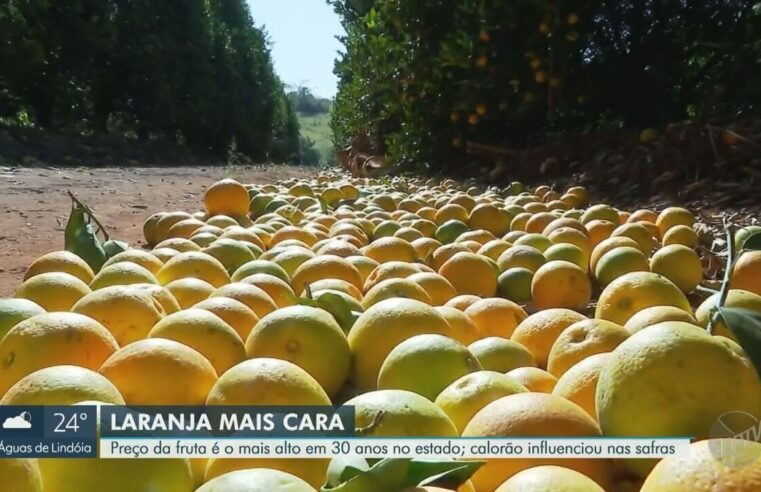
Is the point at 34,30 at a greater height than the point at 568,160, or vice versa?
the point at 34,30

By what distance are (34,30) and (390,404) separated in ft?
77.2

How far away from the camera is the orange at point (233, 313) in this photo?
217 centimetres

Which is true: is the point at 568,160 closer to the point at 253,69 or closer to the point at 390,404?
the point at 390,404

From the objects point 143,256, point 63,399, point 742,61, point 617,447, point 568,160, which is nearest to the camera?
point 617,447

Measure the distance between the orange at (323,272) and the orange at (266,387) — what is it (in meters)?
1.27

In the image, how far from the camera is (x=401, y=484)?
106 cm

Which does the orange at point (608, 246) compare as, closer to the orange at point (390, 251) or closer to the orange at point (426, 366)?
the orange at point (390, 251)

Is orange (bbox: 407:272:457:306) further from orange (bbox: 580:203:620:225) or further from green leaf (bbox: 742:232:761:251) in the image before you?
orange (bbox: 580:203:620:225)

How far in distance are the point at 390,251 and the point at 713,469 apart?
8.42 feet

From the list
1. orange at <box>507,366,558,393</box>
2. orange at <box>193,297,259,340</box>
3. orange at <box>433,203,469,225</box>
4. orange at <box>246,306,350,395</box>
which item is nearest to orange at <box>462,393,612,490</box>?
orange at <box>507,366,558,393</box>

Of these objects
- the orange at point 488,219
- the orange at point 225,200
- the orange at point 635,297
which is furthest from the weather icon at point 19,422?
the orange at point 225,200

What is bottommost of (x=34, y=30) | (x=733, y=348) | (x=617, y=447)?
(x=617, y=447)

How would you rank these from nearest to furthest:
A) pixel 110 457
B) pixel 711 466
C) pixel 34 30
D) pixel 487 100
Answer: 1. pixel 711 466
2. pixel 110 457
3. pixel 487 100
4. pixel 34 30

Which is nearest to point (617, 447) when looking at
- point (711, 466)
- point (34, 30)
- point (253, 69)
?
point (711, 466)
